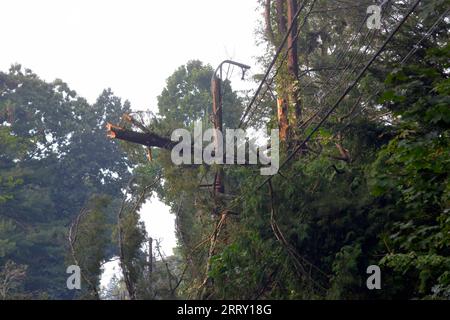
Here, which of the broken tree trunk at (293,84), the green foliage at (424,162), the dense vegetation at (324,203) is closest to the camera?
→ the green foliage at (424,162)

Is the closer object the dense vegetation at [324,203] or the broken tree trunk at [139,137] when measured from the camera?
the dense vegetation at [324,203]

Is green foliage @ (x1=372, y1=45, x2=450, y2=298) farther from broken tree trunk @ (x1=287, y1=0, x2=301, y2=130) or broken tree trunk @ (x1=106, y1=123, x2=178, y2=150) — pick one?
broken tree trunk @ (x1=106, y1=123, x2=178, y2=150)

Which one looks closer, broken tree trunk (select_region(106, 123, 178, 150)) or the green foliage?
the green foliage

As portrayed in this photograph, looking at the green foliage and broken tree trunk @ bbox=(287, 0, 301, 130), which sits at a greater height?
broken tree trunk @ bbox=(287, 0, 301, 130)

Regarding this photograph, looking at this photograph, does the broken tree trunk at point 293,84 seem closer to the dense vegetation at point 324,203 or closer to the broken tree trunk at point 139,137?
the dense vegetation at point 324,203

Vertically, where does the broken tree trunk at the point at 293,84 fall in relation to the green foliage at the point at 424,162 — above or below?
above

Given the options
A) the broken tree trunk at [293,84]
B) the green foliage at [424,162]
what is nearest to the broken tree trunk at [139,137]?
the broken tree trunk at [293,84]

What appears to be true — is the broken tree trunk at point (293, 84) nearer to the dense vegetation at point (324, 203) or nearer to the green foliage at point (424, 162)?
the dense vegetation at point (324, 203)

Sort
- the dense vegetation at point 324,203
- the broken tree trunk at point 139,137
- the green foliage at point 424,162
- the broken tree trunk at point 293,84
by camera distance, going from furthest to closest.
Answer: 1. the broken tree trunk at point 293,84
2. the broken tree trunk at point 139,137
3. the dense vegetation at point 324,203
4. the green foliage at point 424,162

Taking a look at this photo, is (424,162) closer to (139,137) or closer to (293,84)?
(139,137)

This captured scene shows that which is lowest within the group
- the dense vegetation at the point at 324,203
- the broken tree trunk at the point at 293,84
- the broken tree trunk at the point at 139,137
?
the dense vegetation at the point at 324,203

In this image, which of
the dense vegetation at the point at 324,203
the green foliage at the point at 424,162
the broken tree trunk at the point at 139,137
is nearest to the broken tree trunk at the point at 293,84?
the dense vegetation at the point at 324,203

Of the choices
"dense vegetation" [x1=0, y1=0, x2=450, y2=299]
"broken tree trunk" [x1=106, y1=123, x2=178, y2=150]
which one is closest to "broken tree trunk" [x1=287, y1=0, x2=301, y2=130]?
"dense vegetation" [x1=0, y1=0, x2=450, y2=299]
